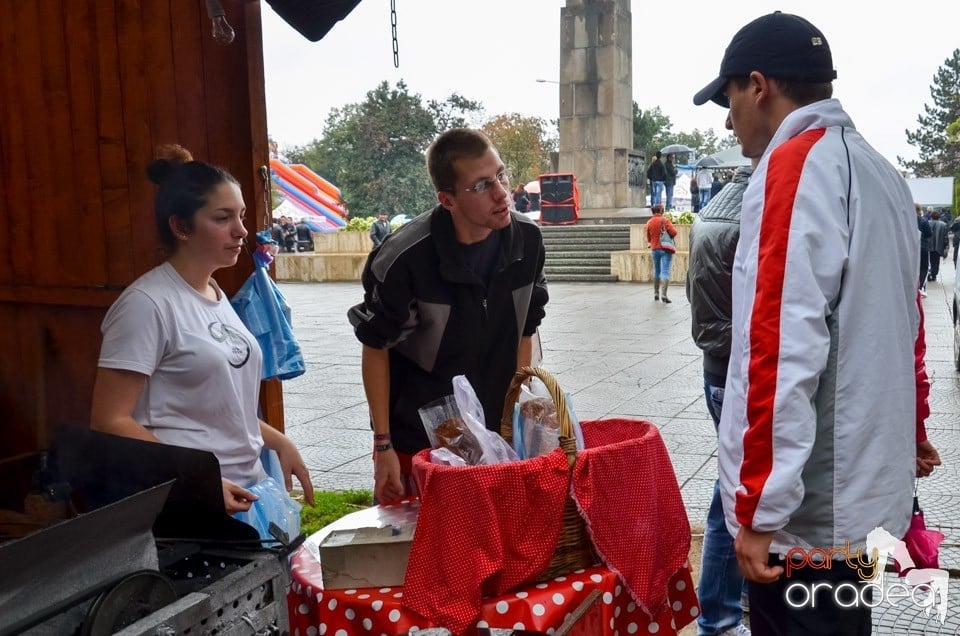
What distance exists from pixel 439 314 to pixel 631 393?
605 cm

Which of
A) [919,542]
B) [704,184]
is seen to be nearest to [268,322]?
[919,542]

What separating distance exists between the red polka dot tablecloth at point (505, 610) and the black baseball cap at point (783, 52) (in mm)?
1216

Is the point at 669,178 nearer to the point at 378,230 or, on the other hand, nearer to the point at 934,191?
the point at 378,230

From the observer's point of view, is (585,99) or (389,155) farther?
(389,155)

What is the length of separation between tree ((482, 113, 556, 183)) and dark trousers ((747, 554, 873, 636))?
61125mm

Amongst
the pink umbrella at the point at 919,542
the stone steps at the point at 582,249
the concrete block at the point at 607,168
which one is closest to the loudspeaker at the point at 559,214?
the stone steps at the point at 582,249

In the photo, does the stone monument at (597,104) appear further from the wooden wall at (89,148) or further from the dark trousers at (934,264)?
the wooden wall at (89,148)

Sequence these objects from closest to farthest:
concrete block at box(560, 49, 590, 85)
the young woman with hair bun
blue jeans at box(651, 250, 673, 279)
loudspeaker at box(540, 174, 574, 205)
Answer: the young woman with hair bun < blue jeans at box(651, 250, 673, 279) < loudspeaker at box(540, 174, 574, 205) < concrete block at box(560, 49, 590, 85)

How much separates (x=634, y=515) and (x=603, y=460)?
15 cm

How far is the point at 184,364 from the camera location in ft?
8.21

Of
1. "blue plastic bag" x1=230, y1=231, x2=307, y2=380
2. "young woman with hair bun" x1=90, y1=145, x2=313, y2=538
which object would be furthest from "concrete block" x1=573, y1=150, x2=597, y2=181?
"young woman with hair bun" x1=90, y1=145, x2=313, y2=538

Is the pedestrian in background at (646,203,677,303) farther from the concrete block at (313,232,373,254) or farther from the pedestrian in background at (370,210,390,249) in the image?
the concrete block at (313,232,373,254)

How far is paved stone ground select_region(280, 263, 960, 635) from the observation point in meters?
5.14

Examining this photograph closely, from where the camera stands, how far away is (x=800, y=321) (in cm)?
180
